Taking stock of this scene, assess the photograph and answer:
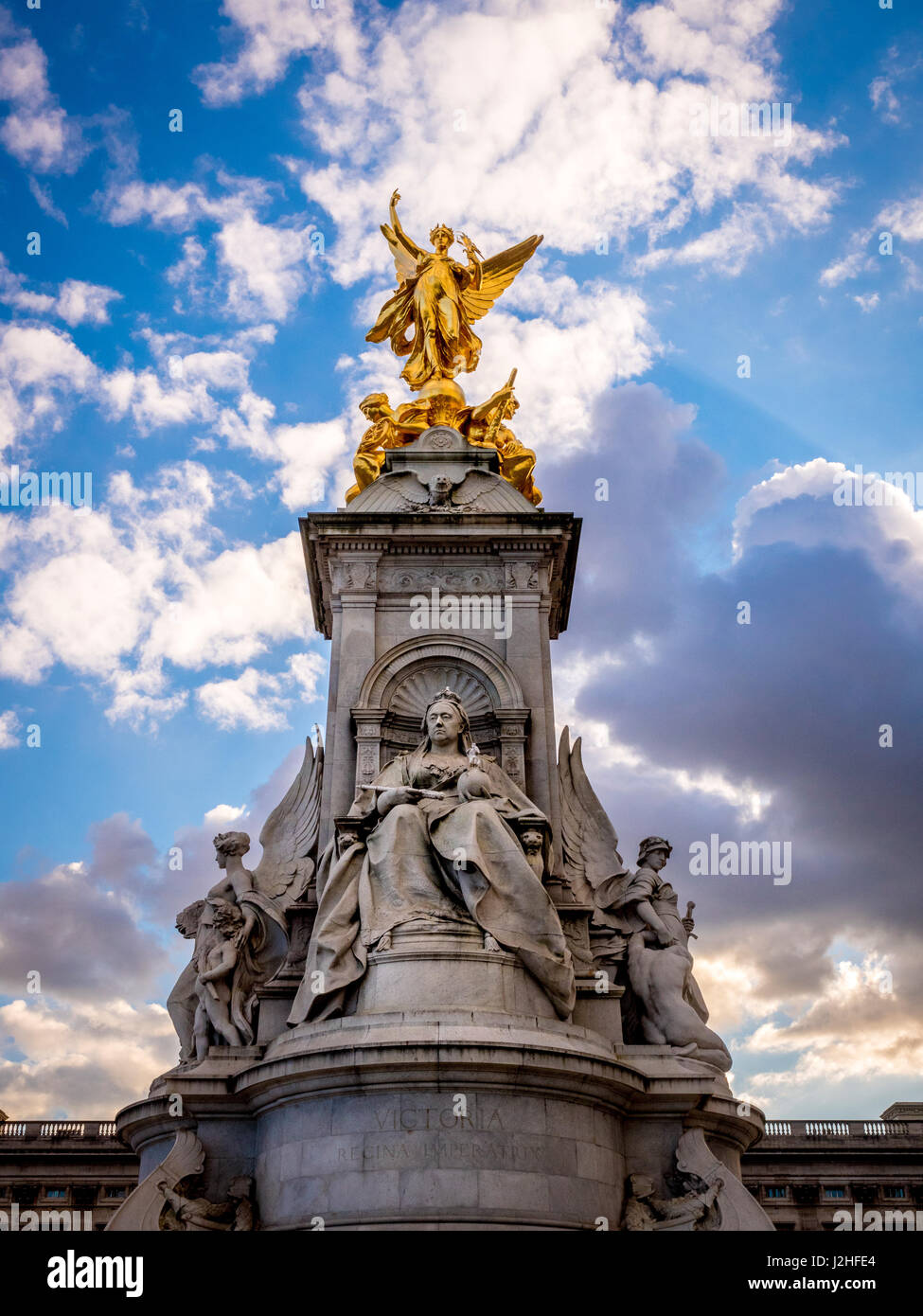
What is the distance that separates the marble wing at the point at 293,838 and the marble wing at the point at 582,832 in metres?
4.16

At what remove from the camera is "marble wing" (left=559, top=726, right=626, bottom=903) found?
2008 cm

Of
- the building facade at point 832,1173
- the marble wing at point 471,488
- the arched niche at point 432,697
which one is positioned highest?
the marble wing at point 471,488

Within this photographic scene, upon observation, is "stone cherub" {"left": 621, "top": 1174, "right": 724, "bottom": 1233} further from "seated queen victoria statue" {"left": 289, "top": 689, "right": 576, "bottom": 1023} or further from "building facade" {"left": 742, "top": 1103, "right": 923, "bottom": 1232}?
"building facade" {"left": 742, "top": 1103, "right": 923, "bottom": 1232}

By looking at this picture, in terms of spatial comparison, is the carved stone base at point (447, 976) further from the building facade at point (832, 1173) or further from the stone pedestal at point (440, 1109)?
the building facade at point (832, 1173)

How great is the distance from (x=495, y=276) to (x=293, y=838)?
13.0m

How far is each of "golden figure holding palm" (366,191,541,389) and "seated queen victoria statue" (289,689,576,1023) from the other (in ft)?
33.7

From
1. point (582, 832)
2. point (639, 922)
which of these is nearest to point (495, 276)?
point (582, 832)

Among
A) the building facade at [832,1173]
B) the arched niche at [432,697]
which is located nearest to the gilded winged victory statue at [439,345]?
the arched niche at [432,697]

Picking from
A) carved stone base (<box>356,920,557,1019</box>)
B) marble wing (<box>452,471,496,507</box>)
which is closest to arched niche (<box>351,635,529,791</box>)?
marble wing (<box>452,471,496,507</box>)

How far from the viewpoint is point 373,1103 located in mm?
14422

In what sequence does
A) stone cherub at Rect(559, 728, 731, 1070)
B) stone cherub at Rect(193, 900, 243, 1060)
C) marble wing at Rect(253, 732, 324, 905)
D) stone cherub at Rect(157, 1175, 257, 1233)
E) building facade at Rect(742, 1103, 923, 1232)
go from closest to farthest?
stone cherub at Rect(157, 1175, 257, 1233) < stone cherub at Rect(193, 900, 243, 1060) < stone cherub at Rect(559, 728, 731, 1070) < marble wing at Rect(253, 732, 324, 905) < building facade at Rect(742, 1103, 923, 1232)

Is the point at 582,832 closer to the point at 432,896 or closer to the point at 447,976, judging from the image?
the point at 432,896

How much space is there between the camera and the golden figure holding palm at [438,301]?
2502 cm

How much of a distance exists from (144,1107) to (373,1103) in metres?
4.32
